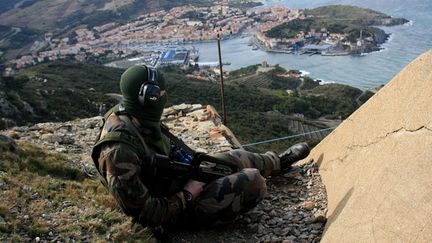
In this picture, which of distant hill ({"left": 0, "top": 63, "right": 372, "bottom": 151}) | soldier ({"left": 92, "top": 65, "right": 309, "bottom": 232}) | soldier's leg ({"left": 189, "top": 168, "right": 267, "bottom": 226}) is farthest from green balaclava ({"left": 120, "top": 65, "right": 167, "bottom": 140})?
distant hill ({"left": 0, "top": 63, "right": 372, "bottom": 151})

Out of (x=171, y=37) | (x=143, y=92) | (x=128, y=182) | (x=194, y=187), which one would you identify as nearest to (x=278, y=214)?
(x=194, y=187)

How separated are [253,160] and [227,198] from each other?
2.12 feet

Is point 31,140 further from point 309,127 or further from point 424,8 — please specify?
point 424,8

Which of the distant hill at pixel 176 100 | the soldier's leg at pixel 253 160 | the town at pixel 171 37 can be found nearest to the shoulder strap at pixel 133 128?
the soldier's leg at pixel 253 160

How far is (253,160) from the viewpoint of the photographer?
10.8ft

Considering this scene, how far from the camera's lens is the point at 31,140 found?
615 cm

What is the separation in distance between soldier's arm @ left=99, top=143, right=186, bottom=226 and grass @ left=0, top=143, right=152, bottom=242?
30 cm

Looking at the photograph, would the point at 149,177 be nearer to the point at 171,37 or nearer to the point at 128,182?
the point at 128,182

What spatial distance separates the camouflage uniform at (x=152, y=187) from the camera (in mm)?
2316

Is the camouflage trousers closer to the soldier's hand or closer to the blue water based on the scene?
the soldier's hand

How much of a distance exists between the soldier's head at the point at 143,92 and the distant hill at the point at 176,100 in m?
10.9

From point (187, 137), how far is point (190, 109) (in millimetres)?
1923

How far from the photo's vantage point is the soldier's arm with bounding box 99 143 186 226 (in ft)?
7.54

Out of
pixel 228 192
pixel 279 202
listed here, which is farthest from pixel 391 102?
pixel 228 192
